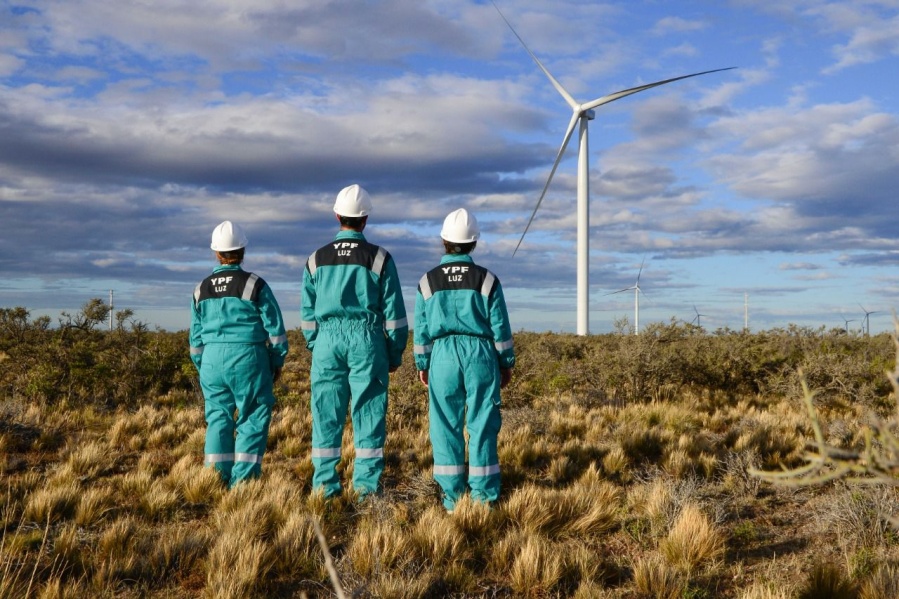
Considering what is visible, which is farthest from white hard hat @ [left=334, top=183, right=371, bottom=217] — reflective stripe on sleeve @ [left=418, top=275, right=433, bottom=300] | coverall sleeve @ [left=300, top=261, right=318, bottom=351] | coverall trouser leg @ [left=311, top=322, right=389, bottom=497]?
coverall trouser leg @ [left=311, top=322, right=389, bottom=497]

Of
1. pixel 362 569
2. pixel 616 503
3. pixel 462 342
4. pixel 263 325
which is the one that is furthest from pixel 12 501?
pixel 616 503

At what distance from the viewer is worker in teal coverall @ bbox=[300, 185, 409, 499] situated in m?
6.68

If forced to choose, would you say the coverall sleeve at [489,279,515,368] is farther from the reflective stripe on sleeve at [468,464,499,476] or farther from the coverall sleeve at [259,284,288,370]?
the coverall sleeve at [259,284,288,370]

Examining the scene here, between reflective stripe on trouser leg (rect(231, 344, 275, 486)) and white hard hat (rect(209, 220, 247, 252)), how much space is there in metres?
1.11

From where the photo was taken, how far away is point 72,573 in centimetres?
461

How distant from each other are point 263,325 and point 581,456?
3.99m

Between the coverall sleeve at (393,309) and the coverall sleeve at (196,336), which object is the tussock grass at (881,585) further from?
the coverall sleeve at (196,336)

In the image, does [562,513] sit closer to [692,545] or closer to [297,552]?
[692,545]

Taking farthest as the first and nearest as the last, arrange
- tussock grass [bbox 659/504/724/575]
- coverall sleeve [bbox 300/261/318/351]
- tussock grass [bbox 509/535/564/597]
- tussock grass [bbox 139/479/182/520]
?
coverall sleeve [bbox 300/261/318/351] → tussock grass [bbox 139/479/182/520] → tussock grass [bbox 659/504/724/575] → tussock grass [bbox 509/535/564/597]

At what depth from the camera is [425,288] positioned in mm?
6598

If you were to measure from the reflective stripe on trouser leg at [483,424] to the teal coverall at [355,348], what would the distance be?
0.77 m

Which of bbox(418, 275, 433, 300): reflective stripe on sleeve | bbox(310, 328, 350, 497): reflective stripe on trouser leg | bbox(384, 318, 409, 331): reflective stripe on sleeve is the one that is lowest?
bbox(310, 328, 350, 497): reflective stripe on trouser leg

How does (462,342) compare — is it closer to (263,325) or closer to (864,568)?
(263,325)

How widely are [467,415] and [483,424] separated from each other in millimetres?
166
